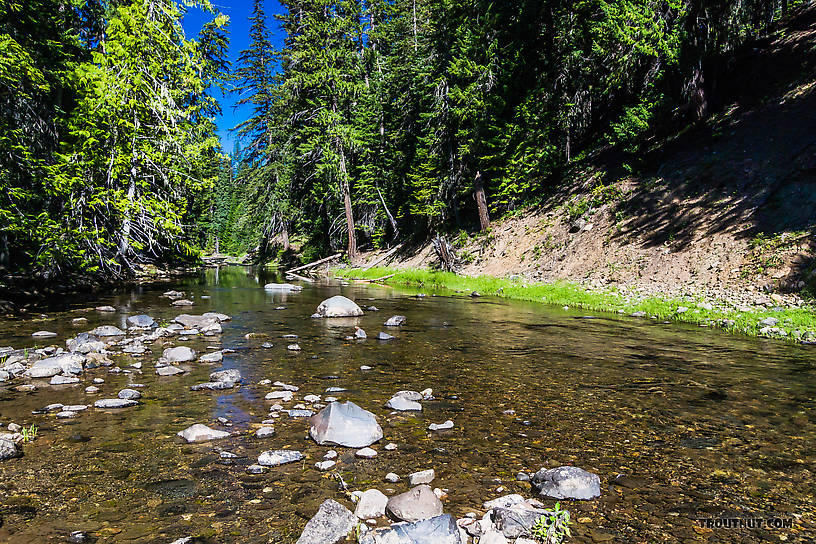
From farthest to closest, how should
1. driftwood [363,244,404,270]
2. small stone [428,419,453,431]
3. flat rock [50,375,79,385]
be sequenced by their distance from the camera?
driftwood [363,244,404,270]
flat rock [50,375,79,385]
small stone [428,419,453,431]

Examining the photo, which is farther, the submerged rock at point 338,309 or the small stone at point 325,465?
the submerged rock at point 338,309

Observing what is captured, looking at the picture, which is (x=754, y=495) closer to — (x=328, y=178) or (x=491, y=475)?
(x=491, y=475)

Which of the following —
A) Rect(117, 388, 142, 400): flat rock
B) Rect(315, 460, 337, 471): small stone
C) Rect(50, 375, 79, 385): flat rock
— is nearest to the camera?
Rect(315, 460, 337, 471): small stone

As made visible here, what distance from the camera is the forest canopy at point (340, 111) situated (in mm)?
14711

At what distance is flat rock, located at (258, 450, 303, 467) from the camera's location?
4.30 metres

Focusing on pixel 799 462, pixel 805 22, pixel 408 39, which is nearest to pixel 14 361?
pixel 799 462

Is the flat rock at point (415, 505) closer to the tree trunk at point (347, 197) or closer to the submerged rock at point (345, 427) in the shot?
the submerged rock at point (345, 427)

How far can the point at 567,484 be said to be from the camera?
3.82m

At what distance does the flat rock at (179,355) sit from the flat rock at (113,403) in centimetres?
230

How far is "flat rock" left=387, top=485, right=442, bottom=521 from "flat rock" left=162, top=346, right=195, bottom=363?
20.5 feet

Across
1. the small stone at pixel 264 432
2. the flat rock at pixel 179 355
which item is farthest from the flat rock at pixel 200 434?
the flat rock at pixel 179 355

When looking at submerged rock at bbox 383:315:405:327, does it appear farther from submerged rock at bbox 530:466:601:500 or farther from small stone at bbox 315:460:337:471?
submerged rock at bbox 530:466:601:500

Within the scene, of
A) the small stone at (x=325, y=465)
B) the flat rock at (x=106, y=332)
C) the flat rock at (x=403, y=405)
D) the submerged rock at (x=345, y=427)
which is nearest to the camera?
the small stone at (x=325, y=465)

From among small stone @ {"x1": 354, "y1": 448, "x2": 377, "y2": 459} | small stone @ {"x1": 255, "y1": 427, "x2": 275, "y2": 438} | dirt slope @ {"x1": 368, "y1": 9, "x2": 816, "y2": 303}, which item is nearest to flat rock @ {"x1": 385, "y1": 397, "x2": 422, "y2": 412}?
small stone @ {"x1": 354, "y1": 448, "x2": 377, "y2": 459}
